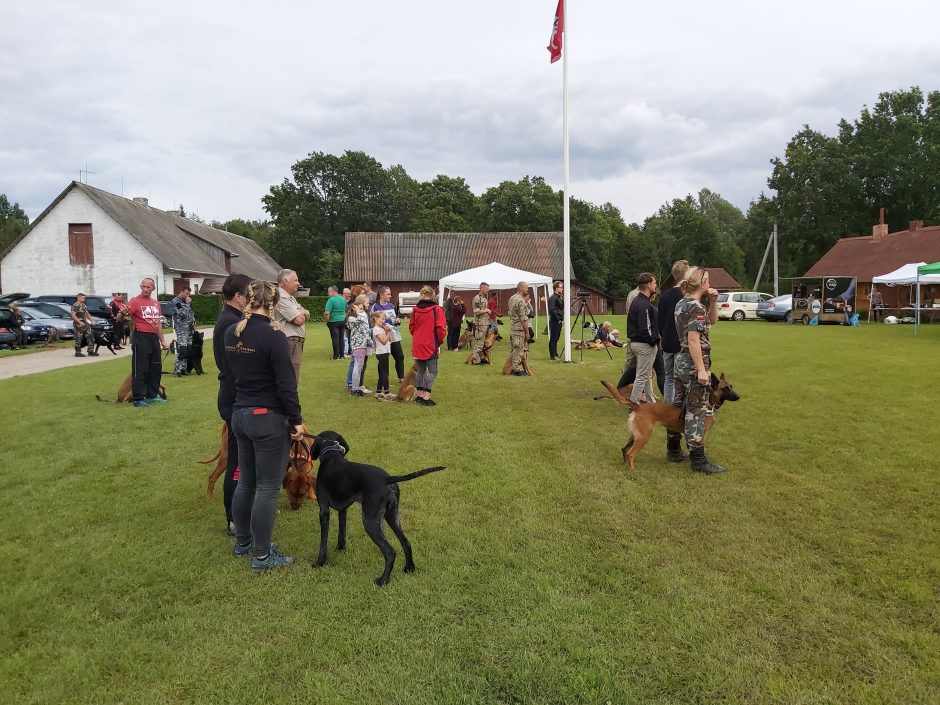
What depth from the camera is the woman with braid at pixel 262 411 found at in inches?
141

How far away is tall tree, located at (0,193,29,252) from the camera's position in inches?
2833

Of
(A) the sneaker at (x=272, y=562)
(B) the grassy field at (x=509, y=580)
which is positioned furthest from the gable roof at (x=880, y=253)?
(A) the sneaker at (x=272, y=562)

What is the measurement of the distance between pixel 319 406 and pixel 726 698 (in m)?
7.30

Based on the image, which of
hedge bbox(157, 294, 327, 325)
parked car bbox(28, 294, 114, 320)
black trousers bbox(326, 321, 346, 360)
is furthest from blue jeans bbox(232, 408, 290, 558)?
hedge bbox(157, 294, 327, 325)

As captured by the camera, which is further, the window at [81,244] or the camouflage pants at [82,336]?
the window at [81,244]

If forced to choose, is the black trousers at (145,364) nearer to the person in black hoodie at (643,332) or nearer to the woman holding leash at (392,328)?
the woman holding leash at (392,328)

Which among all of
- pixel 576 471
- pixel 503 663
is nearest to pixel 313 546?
pixel 503 663

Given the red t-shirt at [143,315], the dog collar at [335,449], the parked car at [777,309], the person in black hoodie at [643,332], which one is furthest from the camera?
the parked car at [777,309]

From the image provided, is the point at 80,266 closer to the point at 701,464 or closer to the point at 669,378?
the point at 669,378

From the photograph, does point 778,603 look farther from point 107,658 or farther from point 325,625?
point 107,658

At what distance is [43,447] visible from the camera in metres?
6.78

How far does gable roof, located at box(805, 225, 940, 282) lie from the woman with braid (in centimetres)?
3945

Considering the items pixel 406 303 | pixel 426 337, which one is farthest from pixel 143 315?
pixel 406 303

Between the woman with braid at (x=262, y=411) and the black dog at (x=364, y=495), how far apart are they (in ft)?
0.91
